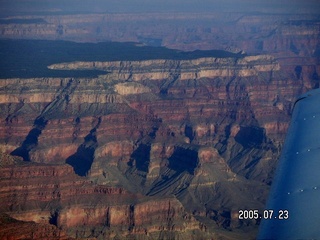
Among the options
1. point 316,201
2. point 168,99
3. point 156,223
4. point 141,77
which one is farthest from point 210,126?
point 316,201

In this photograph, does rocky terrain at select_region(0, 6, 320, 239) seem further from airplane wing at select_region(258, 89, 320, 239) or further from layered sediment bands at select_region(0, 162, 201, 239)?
airplane wing at select_region(258, 89, 320, 239)

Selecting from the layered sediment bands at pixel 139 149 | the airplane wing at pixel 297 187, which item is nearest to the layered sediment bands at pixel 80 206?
the layered sediment bands at pixel 139 149

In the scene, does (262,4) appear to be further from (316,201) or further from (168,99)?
(316,201)

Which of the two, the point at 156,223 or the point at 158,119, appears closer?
the point at 156,223

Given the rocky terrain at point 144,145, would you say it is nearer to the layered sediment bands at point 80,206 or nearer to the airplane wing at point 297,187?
the layered sediment bands at point 80,206

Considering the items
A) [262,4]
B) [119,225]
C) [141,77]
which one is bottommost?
[119,225]

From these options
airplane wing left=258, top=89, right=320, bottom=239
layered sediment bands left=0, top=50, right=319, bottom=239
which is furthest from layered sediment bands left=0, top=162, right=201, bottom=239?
airplane wing left=258, top=89, right=320, bottom=239
